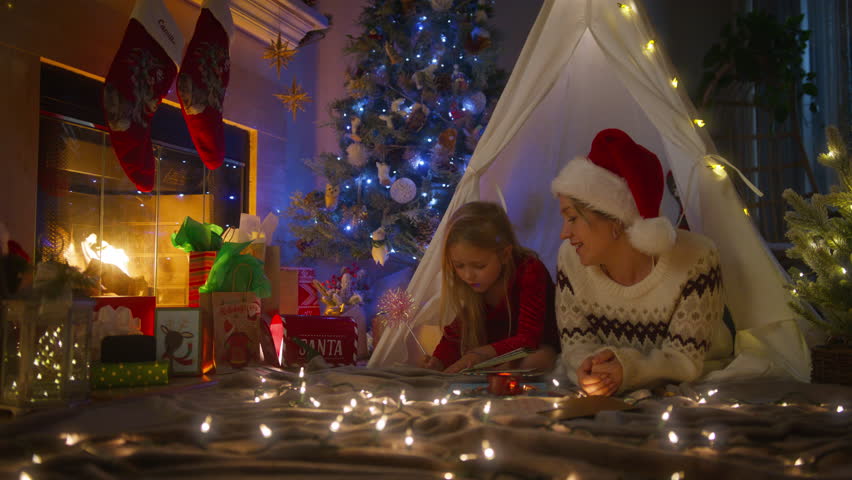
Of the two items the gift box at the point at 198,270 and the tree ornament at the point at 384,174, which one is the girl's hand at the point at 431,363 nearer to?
the gift box at the point at 198,270

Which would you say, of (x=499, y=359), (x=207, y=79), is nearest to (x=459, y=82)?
(x=207, y=79)

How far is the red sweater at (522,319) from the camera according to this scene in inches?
89.6

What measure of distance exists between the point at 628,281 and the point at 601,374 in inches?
13.9

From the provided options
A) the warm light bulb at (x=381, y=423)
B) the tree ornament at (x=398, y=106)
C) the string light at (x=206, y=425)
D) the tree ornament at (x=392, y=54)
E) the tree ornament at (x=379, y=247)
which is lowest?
the warm light bulb at (x=381, y=423)

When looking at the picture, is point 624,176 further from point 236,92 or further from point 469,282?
point 236,92

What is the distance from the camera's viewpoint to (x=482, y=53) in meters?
3.52

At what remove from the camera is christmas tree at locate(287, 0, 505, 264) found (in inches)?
137

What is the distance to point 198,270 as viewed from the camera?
266 cm

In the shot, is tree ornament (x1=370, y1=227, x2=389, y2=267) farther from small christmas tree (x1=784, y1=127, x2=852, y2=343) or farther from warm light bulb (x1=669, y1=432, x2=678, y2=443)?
warm light bulb (x1=669, y1=432, x2=678, y2=443)

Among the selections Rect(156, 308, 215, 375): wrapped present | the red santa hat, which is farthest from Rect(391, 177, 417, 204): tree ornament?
the red santa hat

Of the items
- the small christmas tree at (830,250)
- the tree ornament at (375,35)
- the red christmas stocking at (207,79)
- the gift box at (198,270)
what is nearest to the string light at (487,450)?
the small christmas tree at (830,250)

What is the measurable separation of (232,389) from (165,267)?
143cm

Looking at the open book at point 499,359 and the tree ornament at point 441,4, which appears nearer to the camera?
the open book at point 499,359

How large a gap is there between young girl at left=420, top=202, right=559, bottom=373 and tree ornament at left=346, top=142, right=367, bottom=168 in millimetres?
1264
